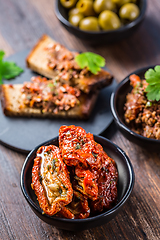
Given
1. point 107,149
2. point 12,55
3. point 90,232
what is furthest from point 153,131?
point 12,55

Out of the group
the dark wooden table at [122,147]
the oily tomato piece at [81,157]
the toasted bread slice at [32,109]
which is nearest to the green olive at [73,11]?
the dark wooden table at [122,147]

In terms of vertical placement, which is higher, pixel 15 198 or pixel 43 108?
pixel 43 108

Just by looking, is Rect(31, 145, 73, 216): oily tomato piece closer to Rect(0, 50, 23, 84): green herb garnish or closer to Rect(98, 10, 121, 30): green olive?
Rect(0, 50, 23, 84): green herb garnish

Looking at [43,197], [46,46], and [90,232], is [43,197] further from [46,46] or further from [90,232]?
[46,46]

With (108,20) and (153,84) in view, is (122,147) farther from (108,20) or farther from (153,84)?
(108,20)

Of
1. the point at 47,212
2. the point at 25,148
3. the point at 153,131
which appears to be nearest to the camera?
the point at 47,212

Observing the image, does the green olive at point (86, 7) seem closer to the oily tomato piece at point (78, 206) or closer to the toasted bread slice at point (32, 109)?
the toasted bread slice at point (32, 109)

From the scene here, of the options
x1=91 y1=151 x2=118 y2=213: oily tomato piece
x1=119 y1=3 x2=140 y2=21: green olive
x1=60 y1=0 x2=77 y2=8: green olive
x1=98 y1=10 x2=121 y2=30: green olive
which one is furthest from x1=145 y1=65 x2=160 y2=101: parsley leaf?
x1=60 y1=0 x2=77 y2=8: green olive
